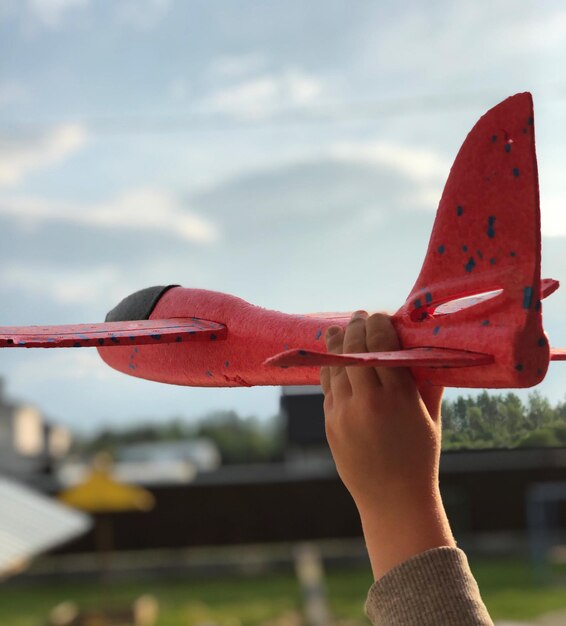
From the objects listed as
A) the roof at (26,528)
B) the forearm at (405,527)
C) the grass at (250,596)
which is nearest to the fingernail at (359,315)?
the forearm at (405,527)

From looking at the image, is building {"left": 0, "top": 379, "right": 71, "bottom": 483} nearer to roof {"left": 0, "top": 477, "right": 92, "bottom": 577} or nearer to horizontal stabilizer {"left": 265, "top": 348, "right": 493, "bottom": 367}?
roof {"left": 0, "top": 477, "right": 92, "bottom": 577}

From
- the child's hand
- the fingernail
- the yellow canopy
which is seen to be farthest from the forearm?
the yellow canopy

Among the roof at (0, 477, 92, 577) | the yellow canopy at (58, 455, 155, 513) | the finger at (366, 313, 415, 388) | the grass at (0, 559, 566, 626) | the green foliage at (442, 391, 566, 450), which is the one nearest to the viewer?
the finger at (366, 313, 415, 388)

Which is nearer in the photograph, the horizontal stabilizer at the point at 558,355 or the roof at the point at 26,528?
the horizontal stabilizer at the point at 558,355

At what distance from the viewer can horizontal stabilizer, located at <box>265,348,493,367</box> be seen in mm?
390

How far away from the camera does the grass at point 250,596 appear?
7379 millimetres

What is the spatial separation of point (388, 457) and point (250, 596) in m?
8.10

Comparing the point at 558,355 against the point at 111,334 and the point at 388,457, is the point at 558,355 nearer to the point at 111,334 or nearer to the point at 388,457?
the point at 388,457

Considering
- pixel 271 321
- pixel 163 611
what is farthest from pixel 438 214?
pixel 163 611

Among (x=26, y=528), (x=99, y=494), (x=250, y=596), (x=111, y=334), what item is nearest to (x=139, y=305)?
(x=111, y=334)

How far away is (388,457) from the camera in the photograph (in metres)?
0.49

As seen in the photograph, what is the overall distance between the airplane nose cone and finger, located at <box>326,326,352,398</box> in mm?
207

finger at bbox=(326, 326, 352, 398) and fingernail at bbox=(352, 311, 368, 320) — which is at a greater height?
fingernail at bbox=(352, 311, 368, 320)

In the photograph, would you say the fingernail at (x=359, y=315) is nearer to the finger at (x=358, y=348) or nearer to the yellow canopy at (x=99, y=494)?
the finger at (x=358, y=348)
